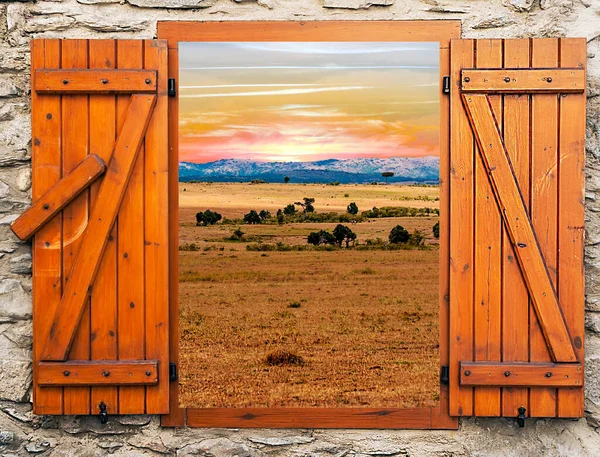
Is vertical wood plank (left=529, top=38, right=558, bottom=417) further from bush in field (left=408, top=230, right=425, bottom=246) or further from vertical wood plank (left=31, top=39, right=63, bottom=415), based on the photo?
bush in field (left=408, top=230, right=425, bottom=246)

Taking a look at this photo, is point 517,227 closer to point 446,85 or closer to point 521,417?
point 446,85

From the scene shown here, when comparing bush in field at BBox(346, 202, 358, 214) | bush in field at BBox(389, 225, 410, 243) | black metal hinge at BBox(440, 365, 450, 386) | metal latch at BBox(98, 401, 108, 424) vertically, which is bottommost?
metal latch at BBox(98, 401, 108, 424)

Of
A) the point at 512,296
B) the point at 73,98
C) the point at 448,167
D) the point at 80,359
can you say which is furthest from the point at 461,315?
the point at 73,98

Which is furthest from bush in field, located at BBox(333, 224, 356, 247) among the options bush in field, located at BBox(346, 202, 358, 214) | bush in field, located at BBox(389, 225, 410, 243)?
bush in field, located at BBox(389, 225, 410, 243)

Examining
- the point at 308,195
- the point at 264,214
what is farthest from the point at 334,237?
the point at 264,214

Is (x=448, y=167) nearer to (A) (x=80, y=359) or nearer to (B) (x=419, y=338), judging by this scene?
(A) (x=80, y=359)
